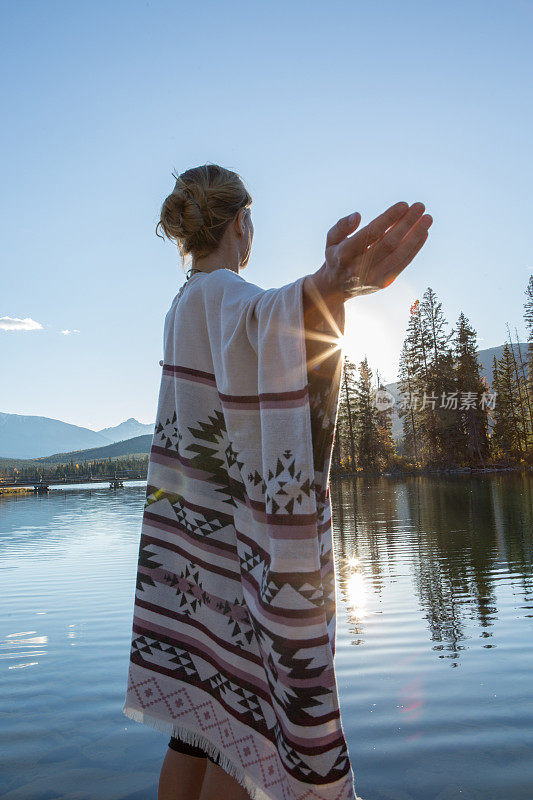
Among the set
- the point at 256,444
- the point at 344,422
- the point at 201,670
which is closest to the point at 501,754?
the point at 201,670

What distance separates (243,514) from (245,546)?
0.20ft

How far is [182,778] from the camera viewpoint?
1303 mm

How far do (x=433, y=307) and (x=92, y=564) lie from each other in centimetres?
4004

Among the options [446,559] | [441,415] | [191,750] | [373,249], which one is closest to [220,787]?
[191,750]

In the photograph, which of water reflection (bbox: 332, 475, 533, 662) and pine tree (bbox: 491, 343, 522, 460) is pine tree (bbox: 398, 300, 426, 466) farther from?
water reflection (bbox: 332, 475, 533, 662)

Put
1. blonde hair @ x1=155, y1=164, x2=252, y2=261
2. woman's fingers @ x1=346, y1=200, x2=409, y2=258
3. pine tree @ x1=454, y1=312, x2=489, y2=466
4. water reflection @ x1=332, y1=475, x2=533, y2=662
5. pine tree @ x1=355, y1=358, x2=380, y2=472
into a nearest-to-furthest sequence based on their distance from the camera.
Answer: woman's fingers @ x1=346, y1=200, x2=409, y2=258 < blonde hair @ x1=155, y1=164, x2=252, y2=261 < water reflection @ x1=332, y1=475, x2=533, y2=662 < pine tree @ x1=454, y1=312, x2=489, y2=466 < pine tree @ x1=355, y1=358, x2=380, y2=472

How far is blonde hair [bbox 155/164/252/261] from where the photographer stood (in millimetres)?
1376

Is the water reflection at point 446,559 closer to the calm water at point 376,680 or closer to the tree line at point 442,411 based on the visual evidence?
the calm water at point 376,680

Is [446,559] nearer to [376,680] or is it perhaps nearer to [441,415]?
[376,680]

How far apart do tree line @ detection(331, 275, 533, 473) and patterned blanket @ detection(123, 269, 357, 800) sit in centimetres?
3955

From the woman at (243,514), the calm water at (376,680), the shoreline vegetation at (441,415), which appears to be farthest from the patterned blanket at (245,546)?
the shoreline vegetation at (441,415)

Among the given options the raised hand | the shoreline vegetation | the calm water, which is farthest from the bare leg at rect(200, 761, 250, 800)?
the shoreline vegetation

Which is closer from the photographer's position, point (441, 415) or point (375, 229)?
point (375, 229)

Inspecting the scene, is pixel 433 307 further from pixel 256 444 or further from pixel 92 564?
pixel 256 444
